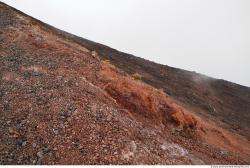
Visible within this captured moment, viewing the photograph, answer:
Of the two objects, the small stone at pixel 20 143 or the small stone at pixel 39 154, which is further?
the small stone at pixel 20 143

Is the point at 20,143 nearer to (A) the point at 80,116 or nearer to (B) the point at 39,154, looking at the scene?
(B) the point at 39,154

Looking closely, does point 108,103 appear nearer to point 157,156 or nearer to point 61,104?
point 61,104

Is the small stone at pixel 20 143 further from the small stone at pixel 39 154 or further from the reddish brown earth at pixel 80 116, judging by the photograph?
the small stone at pixel 39 154

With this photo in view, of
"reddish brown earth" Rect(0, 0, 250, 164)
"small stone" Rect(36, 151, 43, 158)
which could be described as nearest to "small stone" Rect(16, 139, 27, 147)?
"reddish brown earth" Rect(0, 0, 250, 164)

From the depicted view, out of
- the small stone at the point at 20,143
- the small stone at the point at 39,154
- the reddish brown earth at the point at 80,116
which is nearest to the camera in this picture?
the small stone at the point at 39,154

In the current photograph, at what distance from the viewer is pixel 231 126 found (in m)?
24.6

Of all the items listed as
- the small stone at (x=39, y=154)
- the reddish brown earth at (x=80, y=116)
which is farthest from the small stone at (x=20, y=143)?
the small stone at (x=39, y=154)

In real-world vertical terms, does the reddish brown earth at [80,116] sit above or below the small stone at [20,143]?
above

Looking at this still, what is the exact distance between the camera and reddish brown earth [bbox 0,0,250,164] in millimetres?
10320

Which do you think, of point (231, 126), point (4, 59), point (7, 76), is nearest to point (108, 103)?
point (7, 76)

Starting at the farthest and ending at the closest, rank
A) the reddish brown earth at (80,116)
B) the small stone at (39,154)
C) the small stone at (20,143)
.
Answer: the small stone at (20,143) → the reddish brown earth at (80,116) → the small stone at (39,154)

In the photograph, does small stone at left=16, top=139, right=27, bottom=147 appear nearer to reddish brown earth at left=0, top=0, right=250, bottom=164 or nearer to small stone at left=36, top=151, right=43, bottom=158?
reddish brown earth at left=0, top=0, right=250, bottom=164

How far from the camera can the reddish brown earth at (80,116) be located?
33.9 ft

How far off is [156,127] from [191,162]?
9.73 feet
